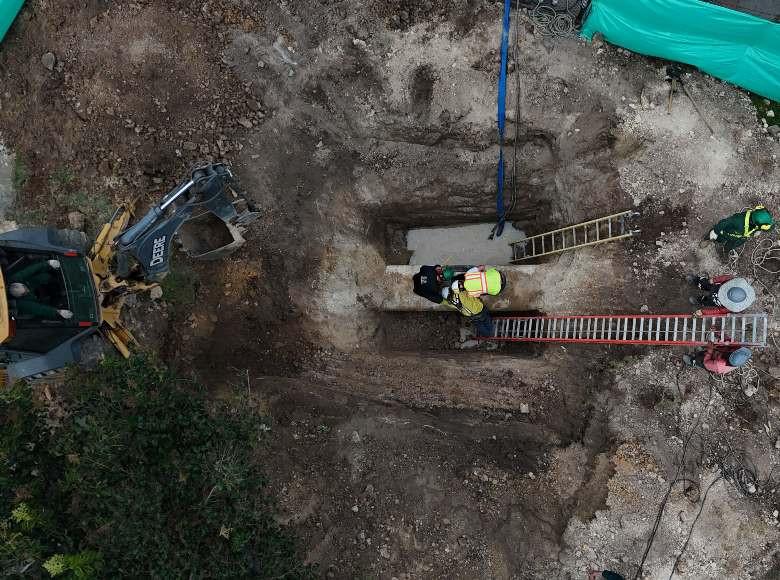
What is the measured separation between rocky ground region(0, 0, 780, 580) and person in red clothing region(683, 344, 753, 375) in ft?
0.96

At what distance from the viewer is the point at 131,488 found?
5.61 meters

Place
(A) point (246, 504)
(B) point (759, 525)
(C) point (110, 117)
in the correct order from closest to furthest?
(A) point (246, 504) → (B) point (759, 525) → (C) point (110, 117)

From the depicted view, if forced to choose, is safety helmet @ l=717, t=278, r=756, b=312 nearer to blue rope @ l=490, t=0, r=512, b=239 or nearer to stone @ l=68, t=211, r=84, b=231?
blue rope @ l=490, t=0, r=512, b=239

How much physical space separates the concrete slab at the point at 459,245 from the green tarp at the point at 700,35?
4.80 metres

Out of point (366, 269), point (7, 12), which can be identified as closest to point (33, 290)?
point (7, 12)

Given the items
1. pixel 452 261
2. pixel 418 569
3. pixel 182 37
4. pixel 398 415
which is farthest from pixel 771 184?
pixel 182 37

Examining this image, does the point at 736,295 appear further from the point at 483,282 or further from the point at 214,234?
the point at 214,234

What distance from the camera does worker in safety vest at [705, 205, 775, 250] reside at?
8453 millimetres

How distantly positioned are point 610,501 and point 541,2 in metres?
9.72

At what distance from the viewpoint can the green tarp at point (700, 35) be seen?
912 cm

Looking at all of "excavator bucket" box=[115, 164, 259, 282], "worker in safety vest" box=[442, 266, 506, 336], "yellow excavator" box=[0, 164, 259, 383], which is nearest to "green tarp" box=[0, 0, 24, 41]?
"yellow excavator" box=[0, 164, 259, 383]

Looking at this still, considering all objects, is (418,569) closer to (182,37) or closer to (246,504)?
(246,504)

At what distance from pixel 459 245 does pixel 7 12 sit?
10271mm

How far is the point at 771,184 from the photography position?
9992 mm
